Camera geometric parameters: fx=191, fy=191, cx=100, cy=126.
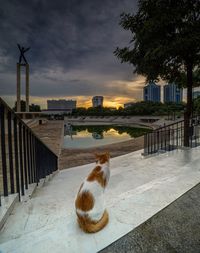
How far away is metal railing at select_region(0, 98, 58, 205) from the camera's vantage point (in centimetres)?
177

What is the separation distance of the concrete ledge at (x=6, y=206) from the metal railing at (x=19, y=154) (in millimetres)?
67

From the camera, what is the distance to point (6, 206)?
1715 millimetres

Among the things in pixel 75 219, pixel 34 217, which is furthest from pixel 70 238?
pixel 34 217

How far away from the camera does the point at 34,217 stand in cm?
178

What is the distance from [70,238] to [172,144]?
5.47m

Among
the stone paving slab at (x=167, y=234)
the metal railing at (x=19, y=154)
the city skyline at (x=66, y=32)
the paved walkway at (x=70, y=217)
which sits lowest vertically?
the stone paving slab at (x=167, y=234)

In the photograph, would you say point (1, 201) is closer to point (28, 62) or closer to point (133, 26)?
point (133, 26)

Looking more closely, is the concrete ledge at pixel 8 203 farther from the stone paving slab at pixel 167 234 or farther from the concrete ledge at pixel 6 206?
the stone paving slab at pixel 167 234

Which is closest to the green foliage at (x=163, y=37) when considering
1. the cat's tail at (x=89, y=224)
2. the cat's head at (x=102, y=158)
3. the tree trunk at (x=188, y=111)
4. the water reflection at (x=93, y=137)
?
the tree trunk at (x=188, y=111)

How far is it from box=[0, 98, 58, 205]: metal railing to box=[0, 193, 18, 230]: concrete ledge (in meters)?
0.07

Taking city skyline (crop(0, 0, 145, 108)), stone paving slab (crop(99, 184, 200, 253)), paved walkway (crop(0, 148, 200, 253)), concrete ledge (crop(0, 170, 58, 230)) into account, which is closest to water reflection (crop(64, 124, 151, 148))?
city skyline (crop(0, 0, 145, 108))

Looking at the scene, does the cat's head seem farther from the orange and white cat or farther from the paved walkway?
the paved walkway

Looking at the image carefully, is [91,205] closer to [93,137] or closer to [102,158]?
[102,158]

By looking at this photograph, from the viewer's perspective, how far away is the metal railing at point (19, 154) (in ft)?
5.80
